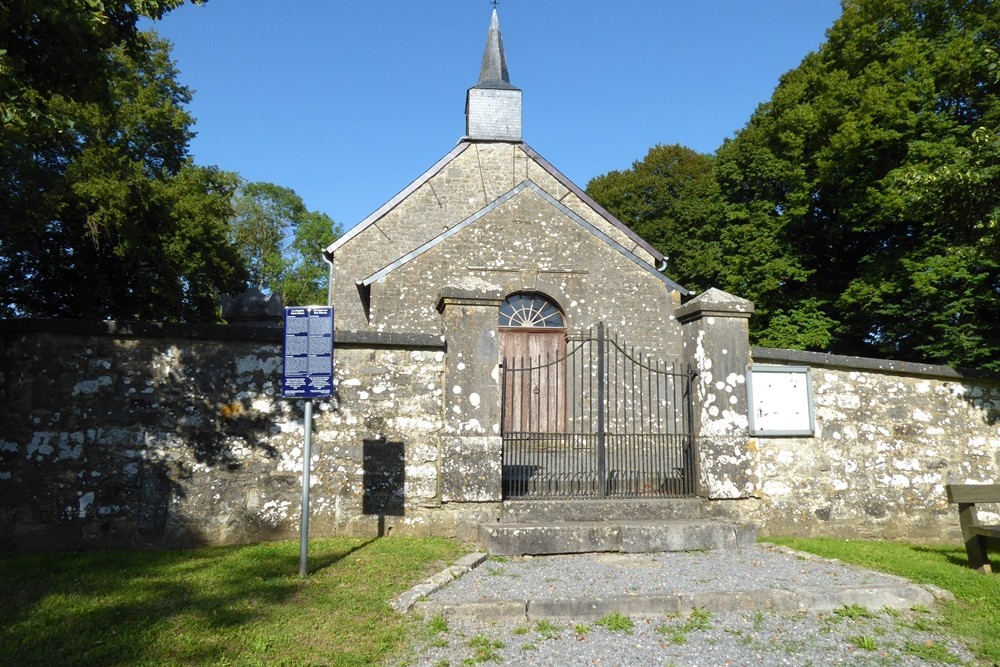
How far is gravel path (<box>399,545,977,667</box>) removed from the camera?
158 inches

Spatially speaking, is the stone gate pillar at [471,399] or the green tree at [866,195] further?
the green tree at [866,195]

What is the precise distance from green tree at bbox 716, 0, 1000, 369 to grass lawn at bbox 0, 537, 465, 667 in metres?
13.7

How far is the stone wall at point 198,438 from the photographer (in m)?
6.24

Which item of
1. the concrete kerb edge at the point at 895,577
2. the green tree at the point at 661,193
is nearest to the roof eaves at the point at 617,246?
the concrete kerb edge at the point at 895,577

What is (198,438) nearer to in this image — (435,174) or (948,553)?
(948,553)

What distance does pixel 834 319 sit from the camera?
1969 cm

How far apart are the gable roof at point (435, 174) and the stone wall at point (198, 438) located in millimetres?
9604

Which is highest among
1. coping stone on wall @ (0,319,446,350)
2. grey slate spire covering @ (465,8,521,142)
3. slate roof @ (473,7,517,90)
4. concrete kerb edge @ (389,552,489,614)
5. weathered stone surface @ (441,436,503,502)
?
slate roof @ (473,7,517,90)

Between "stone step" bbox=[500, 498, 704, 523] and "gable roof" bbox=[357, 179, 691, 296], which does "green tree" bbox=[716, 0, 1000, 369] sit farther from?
"stone step" bbox=[500, 498, 704, 523]

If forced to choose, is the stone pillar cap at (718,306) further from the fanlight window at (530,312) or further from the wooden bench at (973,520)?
the fanlight window at (530,312)

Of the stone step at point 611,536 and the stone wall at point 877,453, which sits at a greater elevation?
the stone wall at point 877,453

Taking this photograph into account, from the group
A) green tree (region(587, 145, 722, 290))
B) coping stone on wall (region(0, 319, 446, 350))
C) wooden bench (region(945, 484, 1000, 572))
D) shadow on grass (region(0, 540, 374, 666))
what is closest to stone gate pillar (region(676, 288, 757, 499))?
wooden bench (region(945, 484, 1000, 572))

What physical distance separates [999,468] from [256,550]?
857 cm

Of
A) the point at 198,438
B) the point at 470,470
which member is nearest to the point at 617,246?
the point at 470,470
